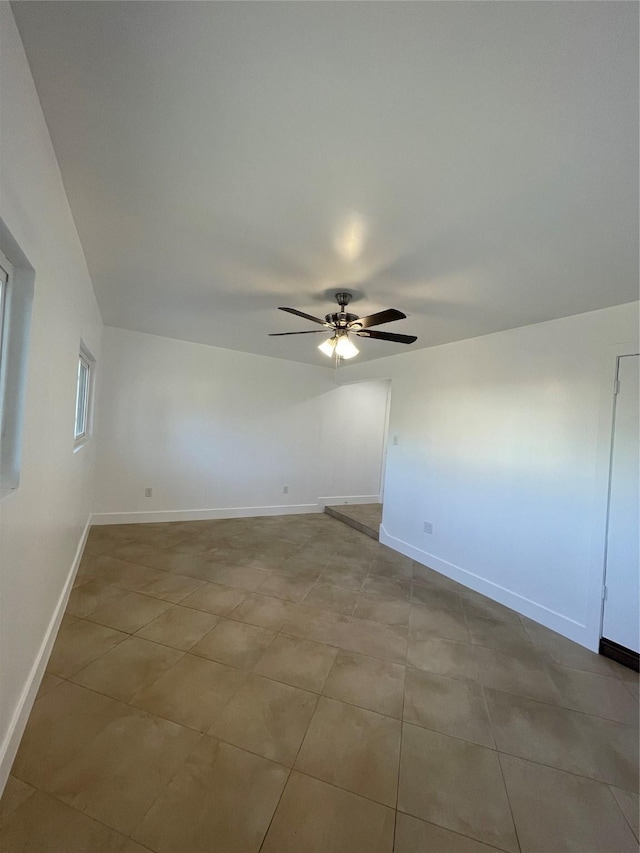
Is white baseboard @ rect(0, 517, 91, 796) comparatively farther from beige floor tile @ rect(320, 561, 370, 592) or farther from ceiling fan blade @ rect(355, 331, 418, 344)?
ceiling fan blade @ rect(355, 331, 418, 344)

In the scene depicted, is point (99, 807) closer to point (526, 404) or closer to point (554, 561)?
point (554, 561)

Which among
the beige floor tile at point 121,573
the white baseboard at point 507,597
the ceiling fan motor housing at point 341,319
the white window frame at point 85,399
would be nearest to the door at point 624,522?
the white baseboard at point 507,597

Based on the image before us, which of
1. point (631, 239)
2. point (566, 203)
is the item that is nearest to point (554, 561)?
point (631, 239)

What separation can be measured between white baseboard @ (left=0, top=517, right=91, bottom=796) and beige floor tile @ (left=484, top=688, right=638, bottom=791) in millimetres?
1988

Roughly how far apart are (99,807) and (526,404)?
3.38 meters

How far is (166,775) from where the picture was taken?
1.34 meters

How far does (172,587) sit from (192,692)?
3.98ft

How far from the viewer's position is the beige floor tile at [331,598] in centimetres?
271

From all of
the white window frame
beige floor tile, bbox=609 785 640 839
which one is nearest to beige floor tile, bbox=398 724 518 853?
beige floor tile, bbox=609 785 640 839

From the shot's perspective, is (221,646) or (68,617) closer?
(221,646)

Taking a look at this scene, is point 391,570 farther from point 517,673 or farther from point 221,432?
point 221,432

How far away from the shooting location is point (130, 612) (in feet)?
7.99

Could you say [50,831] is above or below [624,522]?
below

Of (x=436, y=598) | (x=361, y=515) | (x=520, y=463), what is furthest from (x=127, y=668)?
(x=361, y=515)
